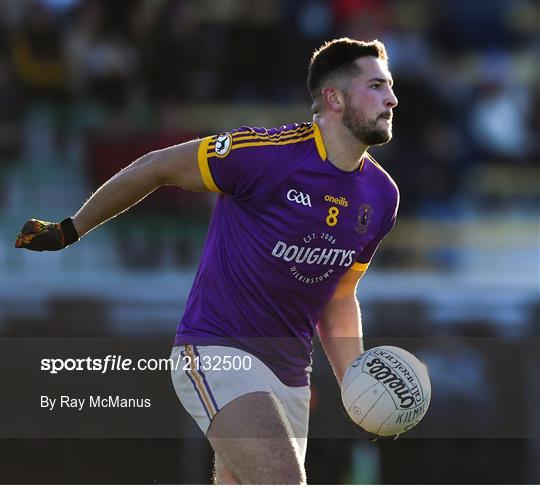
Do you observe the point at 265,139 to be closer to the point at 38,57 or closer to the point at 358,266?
the point at 358,266

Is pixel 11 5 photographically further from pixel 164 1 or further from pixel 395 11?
pixel 395 11

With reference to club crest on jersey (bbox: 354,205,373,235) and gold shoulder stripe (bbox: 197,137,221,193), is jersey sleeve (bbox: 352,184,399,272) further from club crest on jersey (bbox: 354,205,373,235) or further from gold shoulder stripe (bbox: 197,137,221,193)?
gold shoulder stripe (bbox: 197,137,221,193)

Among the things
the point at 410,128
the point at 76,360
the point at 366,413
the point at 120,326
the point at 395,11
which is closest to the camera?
the point at 366,413

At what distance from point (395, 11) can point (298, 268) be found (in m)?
8.02

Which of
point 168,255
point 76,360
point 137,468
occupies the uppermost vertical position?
point 168,255

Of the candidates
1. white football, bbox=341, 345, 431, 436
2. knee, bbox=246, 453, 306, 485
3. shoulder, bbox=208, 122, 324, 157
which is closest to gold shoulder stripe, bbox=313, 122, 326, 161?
shoulder, bbox=208, 122, 324, 157

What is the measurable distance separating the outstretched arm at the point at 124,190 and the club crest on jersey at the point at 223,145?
0.33 ft

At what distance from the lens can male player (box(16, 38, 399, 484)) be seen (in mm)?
5676

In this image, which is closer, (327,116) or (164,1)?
(327,116)

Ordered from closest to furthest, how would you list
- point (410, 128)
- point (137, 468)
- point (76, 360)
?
point (76, 360), point (137, 468), point (410, 128)

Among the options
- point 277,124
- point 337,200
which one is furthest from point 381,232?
point 277,124

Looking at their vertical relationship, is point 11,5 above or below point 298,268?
above

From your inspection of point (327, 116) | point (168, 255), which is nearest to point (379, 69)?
point (327, 116)

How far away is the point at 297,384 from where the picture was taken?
5953mm
